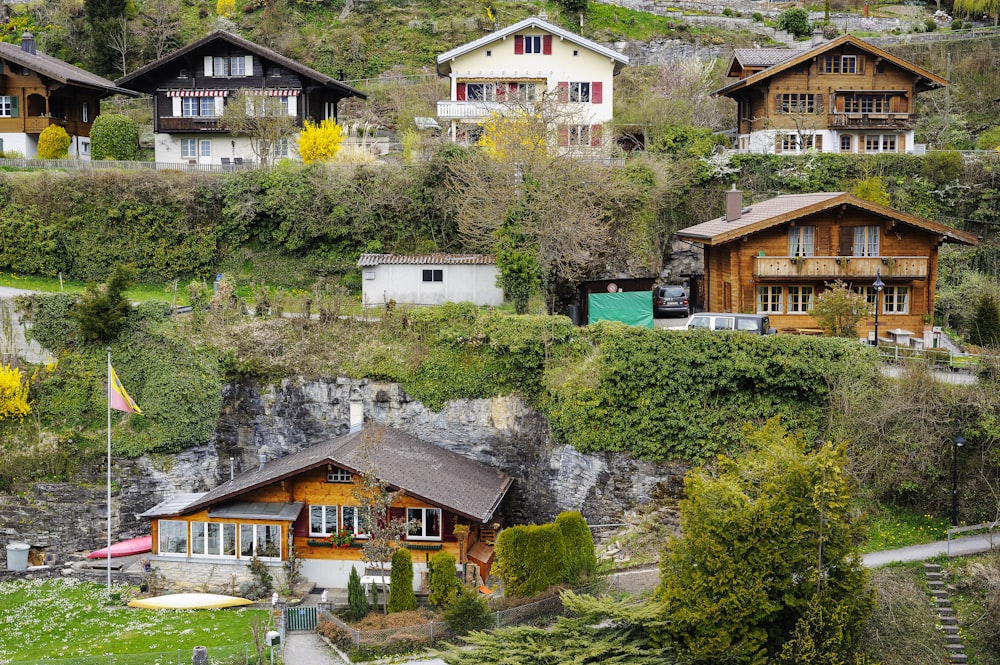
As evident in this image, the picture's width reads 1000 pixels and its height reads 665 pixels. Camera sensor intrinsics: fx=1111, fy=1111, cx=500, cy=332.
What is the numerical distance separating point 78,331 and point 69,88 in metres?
21.1

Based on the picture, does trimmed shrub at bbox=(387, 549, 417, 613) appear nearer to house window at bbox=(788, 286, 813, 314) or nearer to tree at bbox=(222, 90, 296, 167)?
house window at bbox=(788, 286, 813, 314)

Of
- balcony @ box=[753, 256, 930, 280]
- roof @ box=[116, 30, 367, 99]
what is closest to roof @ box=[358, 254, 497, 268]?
balcony @ box=[753, 256, 930, 280]

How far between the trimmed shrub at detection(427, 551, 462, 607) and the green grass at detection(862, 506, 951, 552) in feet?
31.9

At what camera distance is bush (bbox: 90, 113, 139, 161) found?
4856cm

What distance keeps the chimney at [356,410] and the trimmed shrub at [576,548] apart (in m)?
9.05

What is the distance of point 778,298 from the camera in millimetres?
36281

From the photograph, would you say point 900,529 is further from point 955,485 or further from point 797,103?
point 797,103

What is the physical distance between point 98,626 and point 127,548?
15.5 feet

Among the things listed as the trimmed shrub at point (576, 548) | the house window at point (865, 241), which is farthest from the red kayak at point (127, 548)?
the house window at point (865, 241)

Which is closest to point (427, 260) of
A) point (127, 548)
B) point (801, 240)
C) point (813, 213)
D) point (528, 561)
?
point (801, 240)

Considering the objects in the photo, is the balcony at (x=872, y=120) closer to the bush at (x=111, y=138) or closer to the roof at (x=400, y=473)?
the roof at (x=400, y=473)

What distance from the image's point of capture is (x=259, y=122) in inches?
1847

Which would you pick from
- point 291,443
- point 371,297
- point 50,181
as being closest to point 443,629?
point 291,443

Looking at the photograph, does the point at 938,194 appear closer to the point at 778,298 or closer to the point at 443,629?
the point at 778,298
